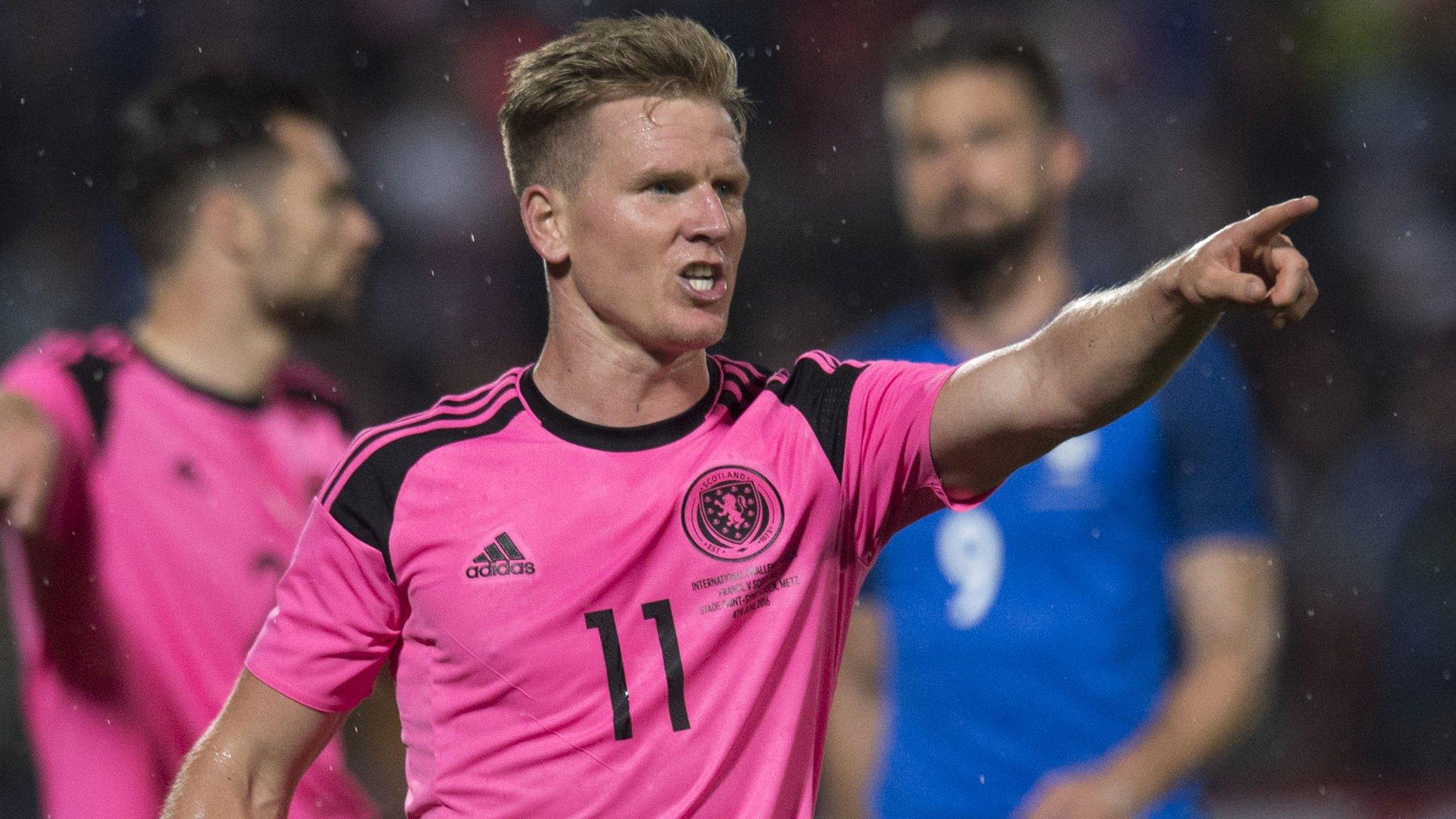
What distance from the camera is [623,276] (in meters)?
2.69

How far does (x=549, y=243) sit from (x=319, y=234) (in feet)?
7.27

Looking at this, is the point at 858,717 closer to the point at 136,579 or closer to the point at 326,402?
the point at 326,402

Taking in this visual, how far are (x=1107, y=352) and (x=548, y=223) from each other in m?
0.99

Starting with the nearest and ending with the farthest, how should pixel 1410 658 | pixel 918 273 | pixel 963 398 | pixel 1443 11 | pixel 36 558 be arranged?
1. pixel 963 398
2. pixel 36 558
3. pixel 1410 658
4. pixel 918 273
5. pixel 1443 11

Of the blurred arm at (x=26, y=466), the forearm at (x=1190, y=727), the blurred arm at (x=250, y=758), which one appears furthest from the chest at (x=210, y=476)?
the forearm at (x=1190, y=727)

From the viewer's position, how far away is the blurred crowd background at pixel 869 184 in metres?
8.05

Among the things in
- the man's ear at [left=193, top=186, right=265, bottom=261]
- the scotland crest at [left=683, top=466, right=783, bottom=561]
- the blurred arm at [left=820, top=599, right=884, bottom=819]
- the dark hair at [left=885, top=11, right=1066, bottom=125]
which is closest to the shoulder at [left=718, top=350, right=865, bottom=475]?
the scotland crest at [left=683, top=466, right=783, bottom=561]

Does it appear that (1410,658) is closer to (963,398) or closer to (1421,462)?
(1421,462)

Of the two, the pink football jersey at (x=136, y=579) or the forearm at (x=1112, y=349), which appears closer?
the forearm at (x=1112, y=349)

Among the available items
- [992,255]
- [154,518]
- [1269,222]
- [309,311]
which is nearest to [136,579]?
[154,518]

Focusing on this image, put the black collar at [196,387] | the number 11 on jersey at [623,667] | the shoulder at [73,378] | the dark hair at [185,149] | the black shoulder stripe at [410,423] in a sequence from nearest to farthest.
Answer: the number 11 on jersey at [623,667] → the black shoulder stripe at [410,423] → the shoulder at [73,378] → the black collar at [196,387] → the dark hair at [185,149]

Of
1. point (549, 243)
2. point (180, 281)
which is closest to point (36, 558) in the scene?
point (180, 281)

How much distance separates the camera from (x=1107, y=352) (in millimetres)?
2271

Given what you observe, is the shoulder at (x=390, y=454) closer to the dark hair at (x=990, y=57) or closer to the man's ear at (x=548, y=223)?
the man's ear at (x=548, y=223)
